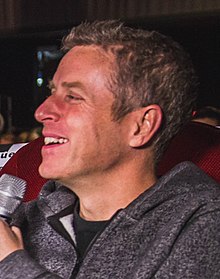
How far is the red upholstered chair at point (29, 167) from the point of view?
5.56 feet

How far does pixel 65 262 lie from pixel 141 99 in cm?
34

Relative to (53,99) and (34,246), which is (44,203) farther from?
(53,99)

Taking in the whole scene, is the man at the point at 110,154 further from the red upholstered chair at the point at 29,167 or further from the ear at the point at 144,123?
the red upholstered chair at the point at 29,167

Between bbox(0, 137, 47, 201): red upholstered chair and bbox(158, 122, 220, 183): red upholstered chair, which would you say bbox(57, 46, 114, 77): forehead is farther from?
bbox(0, 137, 47, 201): red upholstered chair

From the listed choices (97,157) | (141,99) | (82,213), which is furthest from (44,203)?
(141,99)

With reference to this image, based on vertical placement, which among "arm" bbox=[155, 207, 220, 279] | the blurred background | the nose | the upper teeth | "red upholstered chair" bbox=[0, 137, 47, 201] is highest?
the nose

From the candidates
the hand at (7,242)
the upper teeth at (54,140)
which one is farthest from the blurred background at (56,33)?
the hand at (7,242)

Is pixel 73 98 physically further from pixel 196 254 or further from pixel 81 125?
pixel 196 254

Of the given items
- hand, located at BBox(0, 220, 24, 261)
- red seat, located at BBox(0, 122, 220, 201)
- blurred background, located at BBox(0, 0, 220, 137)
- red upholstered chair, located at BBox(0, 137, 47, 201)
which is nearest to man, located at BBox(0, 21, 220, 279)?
hand, located at BBox(0, 220, 24, 261)

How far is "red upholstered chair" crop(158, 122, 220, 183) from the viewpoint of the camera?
4.96ft

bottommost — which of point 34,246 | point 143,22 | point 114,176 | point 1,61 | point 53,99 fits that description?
point 1,61

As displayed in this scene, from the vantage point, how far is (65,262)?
1308 millimetres

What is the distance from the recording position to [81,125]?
4.20 feet

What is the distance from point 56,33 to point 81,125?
297 cm
